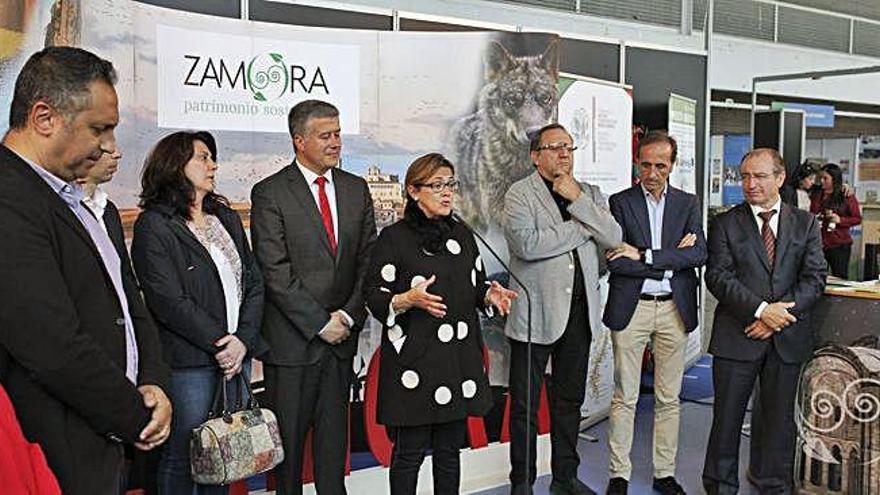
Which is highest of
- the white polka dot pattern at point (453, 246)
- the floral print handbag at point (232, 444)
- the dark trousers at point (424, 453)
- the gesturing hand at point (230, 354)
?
the white polka dot pattern at point (453, 246)

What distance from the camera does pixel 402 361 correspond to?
305cm

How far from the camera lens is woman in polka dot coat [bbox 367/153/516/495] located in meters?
3.03

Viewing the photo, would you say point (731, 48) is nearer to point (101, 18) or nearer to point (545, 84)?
point (545, 84)

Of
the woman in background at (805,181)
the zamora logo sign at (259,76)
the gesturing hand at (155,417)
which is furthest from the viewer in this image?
the woman in background at (805,181)

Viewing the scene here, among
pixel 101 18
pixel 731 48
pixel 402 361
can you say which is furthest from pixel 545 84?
pixel 731 48

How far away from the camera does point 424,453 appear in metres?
3.15

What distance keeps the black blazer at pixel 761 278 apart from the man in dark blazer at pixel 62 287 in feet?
7.93

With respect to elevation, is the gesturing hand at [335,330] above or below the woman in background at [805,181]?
below

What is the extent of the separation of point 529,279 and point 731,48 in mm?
8503

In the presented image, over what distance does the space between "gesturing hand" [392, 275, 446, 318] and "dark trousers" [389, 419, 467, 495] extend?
444 millimetres

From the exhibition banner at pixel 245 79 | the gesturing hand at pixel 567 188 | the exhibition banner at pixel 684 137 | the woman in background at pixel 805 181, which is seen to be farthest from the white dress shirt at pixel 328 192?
the woman in background at pixel 805 181

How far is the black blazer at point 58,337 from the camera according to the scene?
5.30 ft

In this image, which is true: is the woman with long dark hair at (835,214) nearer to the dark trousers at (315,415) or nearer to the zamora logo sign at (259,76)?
the zamora logo sign at (259,76)

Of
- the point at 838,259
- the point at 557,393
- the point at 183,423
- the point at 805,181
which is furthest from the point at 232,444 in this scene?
the point at 838,259
